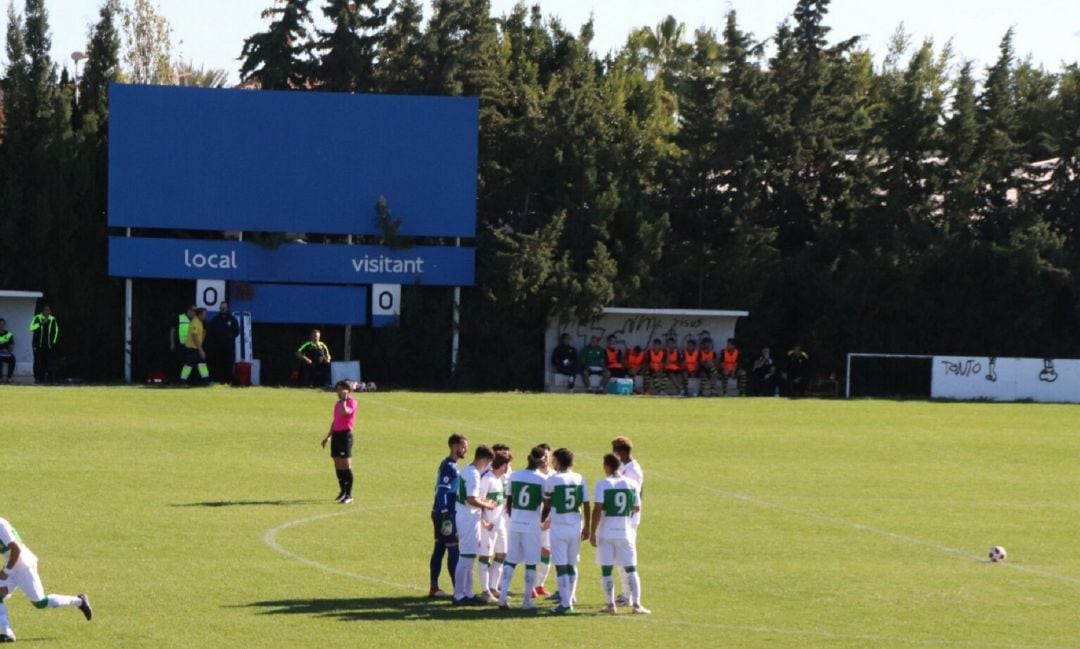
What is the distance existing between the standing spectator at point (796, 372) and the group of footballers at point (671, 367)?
5.77 ft

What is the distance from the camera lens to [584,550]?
2236cm

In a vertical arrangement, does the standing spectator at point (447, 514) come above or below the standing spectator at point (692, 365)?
below

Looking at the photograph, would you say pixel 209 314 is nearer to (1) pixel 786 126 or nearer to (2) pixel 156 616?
(1) pixel 786 126

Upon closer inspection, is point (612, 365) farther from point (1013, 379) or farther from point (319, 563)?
point (319, 563)

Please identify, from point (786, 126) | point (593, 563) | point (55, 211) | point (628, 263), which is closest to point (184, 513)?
point (593, 563)

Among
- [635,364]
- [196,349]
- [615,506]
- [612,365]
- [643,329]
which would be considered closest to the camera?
[615,506]

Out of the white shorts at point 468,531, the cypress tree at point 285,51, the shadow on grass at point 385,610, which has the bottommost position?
the shadow on grass at point 385,610

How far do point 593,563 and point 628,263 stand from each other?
26824 millimetres

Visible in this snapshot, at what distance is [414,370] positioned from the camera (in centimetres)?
4503

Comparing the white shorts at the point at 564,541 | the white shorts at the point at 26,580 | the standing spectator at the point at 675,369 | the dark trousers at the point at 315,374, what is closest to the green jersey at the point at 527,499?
the white shorts at the point at 564,541

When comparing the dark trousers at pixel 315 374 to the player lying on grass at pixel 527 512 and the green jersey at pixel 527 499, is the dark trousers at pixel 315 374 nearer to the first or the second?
the player lying on grass at pixel 527 512

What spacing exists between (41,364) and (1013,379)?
93.0 feet

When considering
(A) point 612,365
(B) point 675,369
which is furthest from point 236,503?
(B) point 675,369

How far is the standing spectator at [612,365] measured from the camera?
45.5 meters
